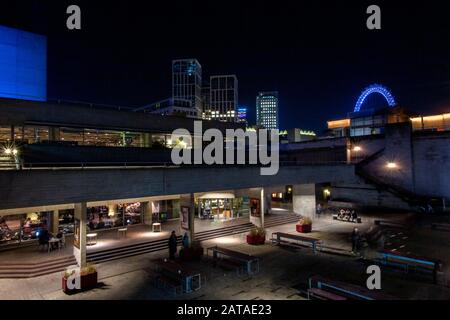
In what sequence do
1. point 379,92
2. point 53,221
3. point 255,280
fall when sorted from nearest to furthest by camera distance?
point 255,280, point 53,221, point 379,92

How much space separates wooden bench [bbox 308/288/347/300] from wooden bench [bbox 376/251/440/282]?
560cm

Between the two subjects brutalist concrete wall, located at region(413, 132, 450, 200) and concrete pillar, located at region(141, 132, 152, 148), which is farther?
brutalist concrete wall, located at region(413, 132, 450, 200)

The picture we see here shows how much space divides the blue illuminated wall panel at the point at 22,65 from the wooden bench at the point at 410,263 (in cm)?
2689

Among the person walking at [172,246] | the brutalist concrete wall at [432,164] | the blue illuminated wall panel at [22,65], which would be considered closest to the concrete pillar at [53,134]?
the blue illuminated wall panel at [22,65]

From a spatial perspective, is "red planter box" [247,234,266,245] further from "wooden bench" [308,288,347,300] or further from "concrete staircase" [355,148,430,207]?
"concrete staircase" [355,148,430,207]

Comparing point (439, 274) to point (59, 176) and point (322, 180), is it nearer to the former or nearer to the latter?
point (322, 180)

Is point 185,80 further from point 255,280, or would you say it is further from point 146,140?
point 255,280

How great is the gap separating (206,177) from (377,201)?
24.5 meters

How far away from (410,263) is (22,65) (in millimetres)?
30173

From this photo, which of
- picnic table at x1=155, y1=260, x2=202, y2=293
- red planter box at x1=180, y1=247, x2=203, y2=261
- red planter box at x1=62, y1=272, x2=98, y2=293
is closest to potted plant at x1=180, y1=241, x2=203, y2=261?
red planter box at x1=180, y1=247, x2=203, y2=261

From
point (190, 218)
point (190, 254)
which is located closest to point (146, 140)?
point (190, 218)

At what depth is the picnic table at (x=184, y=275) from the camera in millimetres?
12148

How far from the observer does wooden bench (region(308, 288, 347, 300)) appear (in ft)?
34.0

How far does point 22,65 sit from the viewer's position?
76.4 feet
